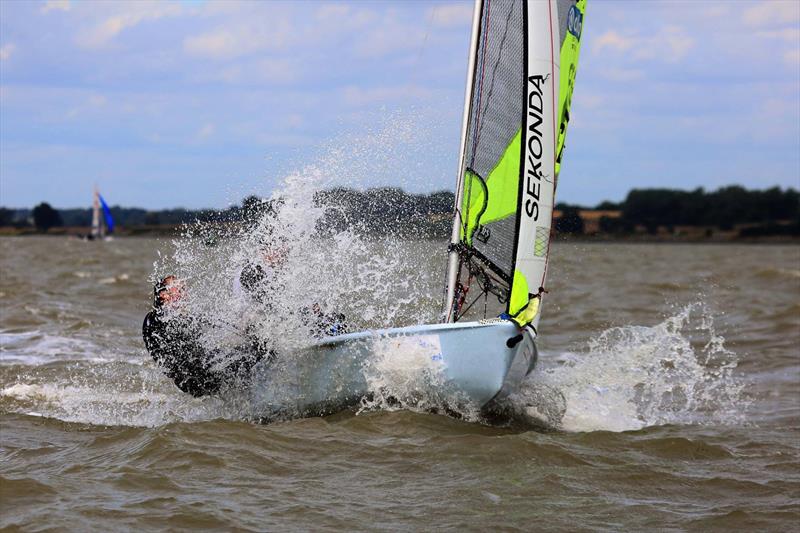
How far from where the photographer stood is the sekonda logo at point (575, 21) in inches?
265

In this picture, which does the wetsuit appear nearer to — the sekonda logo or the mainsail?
the mainsail

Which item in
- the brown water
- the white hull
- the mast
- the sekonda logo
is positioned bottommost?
the brown water

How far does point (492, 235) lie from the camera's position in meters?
6.28

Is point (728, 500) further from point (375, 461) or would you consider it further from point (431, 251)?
point (431, 251)

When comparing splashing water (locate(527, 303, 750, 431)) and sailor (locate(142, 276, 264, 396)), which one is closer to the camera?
sailor (locate(142, 276, 264, 396))

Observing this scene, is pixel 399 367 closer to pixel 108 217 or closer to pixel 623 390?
pixel 623 390

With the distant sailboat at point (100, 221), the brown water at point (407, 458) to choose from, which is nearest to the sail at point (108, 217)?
the distant sailboat at point (100, 221)

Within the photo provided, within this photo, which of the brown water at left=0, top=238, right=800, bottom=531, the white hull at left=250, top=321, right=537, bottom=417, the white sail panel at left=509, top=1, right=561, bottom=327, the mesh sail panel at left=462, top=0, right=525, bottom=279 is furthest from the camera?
the mesh sail panel at left=462, top=0, right=525, bottom=279

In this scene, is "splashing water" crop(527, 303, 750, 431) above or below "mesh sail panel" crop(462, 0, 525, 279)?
below

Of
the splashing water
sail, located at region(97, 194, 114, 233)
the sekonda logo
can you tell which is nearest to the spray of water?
the splashing water

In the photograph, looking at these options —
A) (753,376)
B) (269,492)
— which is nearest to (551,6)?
(269,492)

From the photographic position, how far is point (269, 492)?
4664 mm

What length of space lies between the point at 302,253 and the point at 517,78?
5.75 feet

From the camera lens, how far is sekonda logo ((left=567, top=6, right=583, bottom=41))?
22.0 ft
